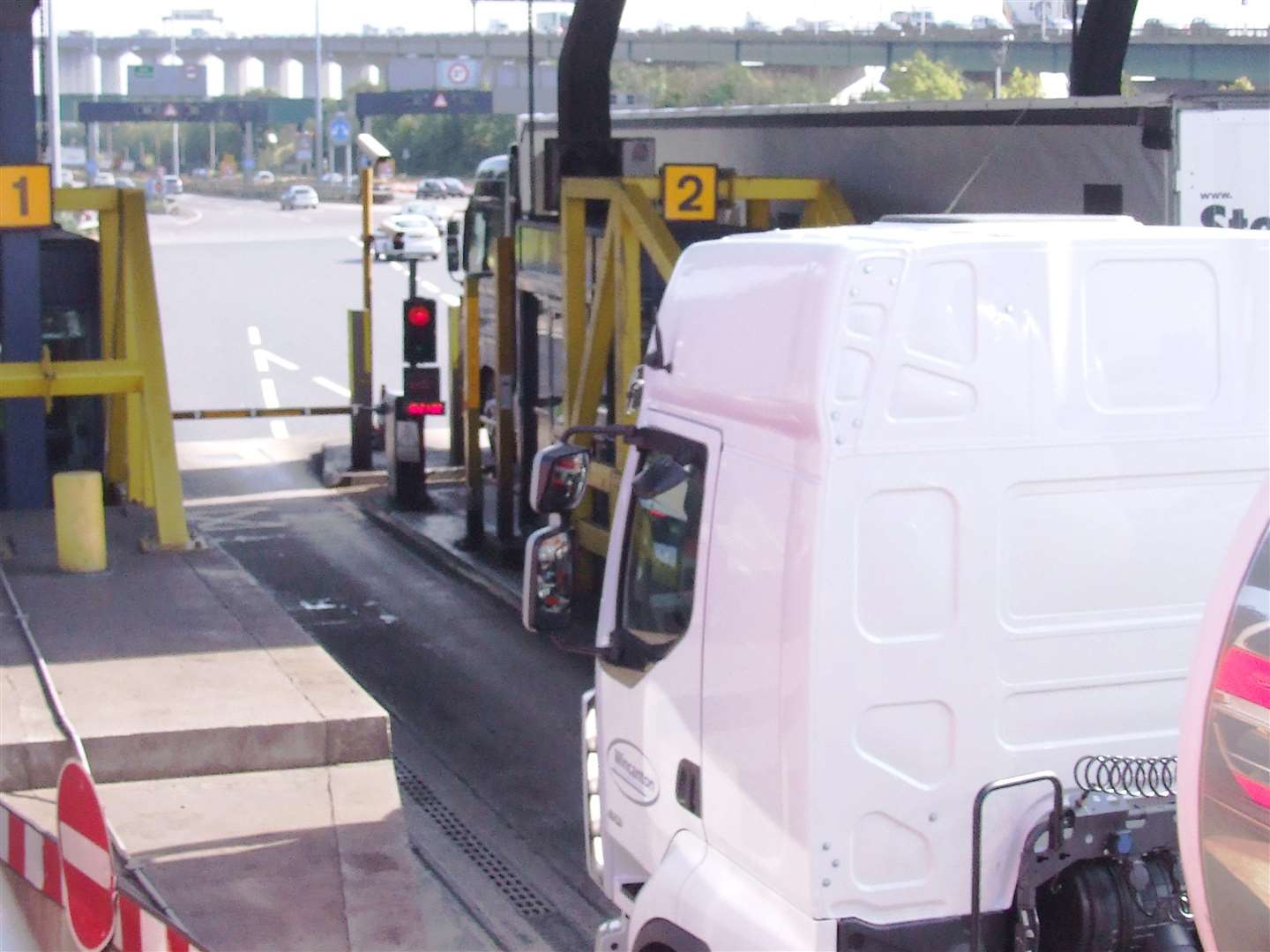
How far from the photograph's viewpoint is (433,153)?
315ft

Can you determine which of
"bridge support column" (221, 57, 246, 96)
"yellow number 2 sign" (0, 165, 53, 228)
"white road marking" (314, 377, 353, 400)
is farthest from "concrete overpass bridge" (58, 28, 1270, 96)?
"yellow number 2 sign" (0, 165, 53, 228)

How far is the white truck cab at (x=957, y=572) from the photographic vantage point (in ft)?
14.3

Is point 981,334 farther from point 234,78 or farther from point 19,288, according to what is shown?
point 234,78

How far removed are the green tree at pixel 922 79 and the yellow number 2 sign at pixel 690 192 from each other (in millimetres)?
50411

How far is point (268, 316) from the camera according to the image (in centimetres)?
4162

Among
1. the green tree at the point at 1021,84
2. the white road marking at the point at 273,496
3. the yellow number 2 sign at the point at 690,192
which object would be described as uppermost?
the green tree at the point at 1021,84

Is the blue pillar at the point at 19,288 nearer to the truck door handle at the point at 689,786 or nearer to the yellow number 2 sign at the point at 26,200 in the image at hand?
the yellow number 2 sign at the point at 26,200

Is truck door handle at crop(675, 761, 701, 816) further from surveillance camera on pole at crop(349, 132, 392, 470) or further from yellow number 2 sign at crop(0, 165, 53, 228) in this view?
surveillance camera on pole at crop(349, 132, 392, 470)

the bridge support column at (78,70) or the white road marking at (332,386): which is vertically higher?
the bridge support column at (78,70)

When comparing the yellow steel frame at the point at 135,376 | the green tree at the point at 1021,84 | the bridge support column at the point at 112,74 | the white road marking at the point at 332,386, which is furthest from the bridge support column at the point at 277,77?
the yellow steel frame at the point at 135,376

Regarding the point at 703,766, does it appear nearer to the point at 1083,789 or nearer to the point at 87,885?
the point at 1083,789

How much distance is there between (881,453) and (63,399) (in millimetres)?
13193

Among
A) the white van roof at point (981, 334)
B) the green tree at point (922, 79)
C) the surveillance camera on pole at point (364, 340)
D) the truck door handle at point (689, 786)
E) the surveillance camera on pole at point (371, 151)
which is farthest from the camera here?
the green tree at point (922, 79)

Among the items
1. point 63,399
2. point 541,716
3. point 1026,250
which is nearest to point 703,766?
point 1026,250
